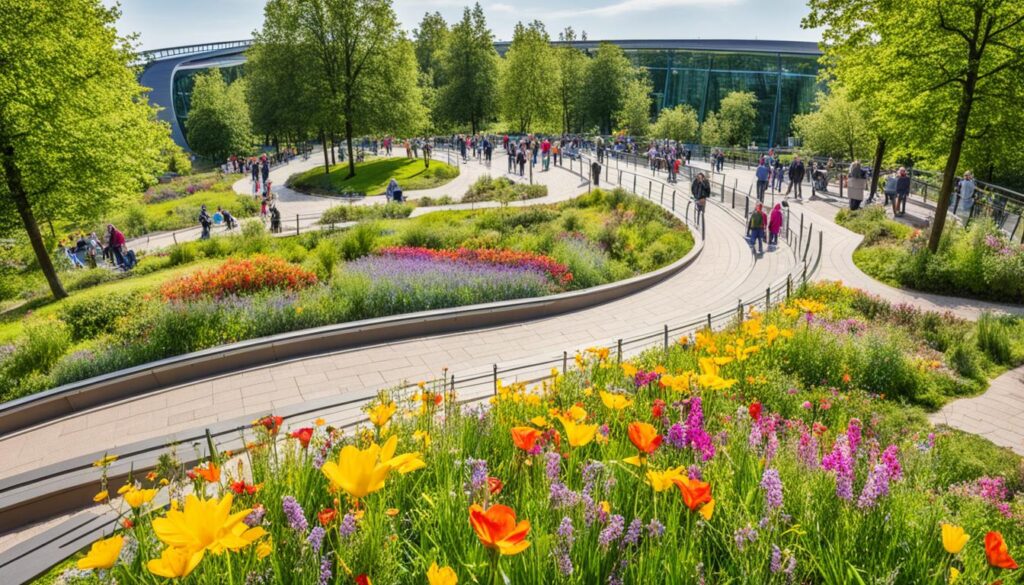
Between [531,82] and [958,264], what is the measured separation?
45216mm

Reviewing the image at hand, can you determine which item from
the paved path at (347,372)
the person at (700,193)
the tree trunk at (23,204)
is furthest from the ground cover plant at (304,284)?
the person at (700,193)

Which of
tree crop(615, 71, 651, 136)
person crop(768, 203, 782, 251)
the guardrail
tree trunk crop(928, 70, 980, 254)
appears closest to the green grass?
tree crop(615, 71, 651, 136)

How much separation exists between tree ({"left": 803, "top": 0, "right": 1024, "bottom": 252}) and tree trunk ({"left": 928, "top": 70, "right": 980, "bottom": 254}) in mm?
19

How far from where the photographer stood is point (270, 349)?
9648 mm

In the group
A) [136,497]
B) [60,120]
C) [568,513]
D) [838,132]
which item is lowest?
[838,132]

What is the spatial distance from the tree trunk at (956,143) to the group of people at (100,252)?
23348 mm

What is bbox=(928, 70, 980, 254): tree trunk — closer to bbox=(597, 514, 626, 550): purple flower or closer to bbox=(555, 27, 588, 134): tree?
bbox=(597, 514, 626, 550): purple flower

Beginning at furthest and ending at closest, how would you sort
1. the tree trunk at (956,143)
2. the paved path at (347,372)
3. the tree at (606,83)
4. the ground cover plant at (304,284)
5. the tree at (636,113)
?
1. the tree at (606,83)
2. the tree at (636,113)
3. the tree trunk at (956,143)
4. the ground cover plant at (304,284)
5. the paved path at (347,372)

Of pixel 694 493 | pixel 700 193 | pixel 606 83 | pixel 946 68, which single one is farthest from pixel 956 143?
pixel 606 83

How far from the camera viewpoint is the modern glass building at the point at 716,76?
68812 mm

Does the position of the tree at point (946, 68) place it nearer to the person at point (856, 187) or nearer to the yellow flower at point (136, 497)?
the person at point (856, 187)

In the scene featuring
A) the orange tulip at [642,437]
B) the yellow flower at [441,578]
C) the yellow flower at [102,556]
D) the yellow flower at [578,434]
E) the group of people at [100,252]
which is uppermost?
the yellow flower at [441,578]

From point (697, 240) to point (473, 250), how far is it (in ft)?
23.7

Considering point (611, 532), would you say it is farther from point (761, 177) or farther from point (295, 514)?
point (761, 177)
